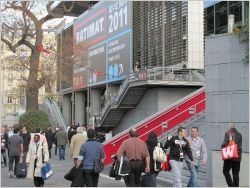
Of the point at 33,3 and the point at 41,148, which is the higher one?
the point at 33,3

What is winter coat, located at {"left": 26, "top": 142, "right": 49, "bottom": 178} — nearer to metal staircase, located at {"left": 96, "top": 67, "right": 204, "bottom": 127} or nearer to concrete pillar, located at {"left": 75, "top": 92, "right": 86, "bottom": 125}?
metal staircase, located at {"left": 96, "top": 67, "right": 204, "bottom": 127}

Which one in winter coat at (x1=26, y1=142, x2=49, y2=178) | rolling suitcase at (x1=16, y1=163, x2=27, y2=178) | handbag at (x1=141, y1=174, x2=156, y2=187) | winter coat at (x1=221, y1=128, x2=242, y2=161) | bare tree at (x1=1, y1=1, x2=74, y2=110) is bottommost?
rolling suitcase at (x1=16, y1=163, x2=27, y2=178)

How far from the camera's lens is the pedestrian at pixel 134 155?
10.9m

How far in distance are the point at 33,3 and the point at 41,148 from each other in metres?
15.9

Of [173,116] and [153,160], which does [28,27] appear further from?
[153,160]

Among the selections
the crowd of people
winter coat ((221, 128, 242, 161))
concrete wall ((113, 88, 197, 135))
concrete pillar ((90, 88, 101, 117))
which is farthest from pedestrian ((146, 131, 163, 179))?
concrete pillar ((90, 88, 101, 117))

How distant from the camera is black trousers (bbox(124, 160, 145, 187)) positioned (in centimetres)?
1092

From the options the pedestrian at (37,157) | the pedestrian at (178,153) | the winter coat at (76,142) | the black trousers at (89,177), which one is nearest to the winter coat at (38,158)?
the pedestrian at (37,157)

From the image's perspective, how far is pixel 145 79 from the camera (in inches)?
1147

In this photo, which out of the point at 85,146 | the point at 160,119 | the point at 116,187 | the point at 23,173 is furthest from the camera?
the point at 160,119

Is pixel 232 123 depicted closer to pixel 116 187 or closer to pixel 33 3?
pixel 116 187

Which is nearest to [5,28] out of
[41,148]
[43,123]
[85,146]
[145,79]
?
[43,123]

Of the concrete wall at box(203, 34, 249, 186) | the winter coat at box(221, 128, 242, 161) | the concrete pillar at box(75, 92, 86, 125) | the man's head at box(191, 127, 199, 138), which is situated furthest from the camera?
the concrete pillar at box(75, 92, 86, 125)

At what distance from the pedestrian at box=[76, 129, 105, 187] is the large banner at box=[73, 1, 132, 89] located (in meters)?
23.9
